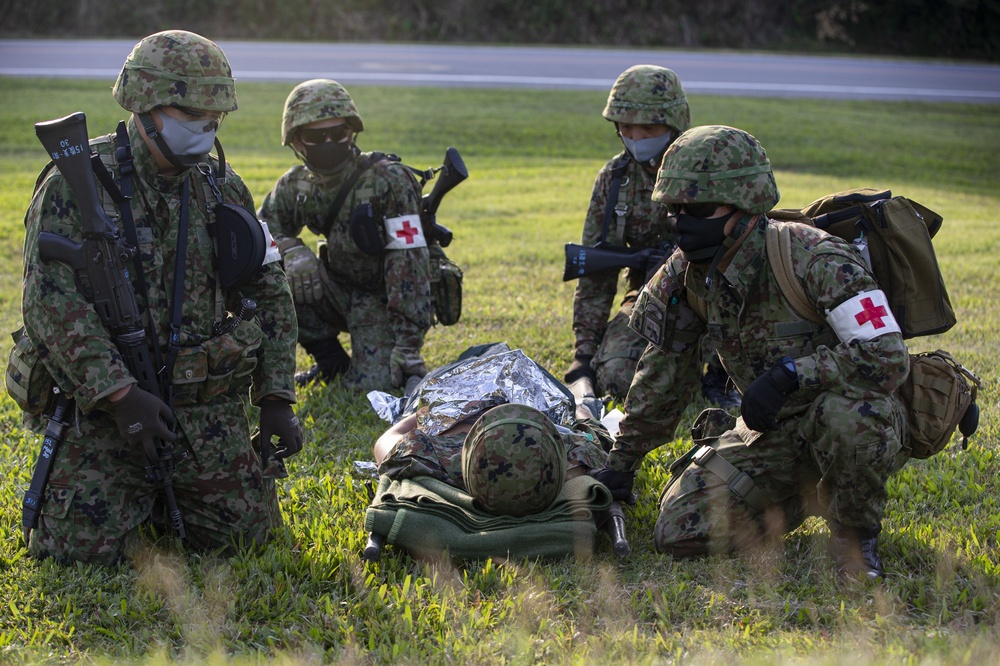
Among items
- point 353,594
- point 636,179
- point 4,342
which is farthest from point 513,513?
point 4,342

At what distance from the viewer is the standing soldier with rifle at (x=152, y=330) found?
13.2 feet

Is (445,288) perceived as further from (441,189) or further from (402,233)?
(441,189)

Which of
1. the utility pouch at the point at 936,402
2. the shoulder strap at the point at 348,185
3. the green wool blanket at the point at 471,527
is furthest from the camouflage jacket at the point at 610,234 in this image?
the utility pouch at the point at 936,402

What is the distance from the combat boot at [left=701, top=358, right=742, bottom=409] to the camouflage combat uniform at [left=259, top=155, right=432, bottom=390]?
1899 millimetres

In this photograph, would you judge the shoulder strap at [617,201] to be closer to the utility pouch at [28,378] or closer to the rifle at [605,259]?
the rifle at [605,259]

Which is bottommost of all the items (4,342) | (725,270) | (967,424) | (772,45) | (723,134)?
(4,342)

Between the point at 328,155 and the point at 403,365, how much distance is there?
1.45 meters

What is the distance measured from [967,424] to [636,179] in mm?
3038

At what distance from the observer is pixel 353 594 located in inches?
163

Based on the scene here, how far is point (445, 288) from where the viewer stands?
23.1ft

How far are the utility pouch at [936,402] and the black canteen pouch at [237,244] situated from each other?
2867 mm

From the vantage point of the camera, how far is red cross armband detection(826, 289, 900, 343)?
12.9ft

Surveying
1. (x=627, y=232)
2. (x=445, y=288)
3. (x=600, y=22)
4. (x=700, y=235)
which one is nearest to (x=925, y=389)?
(x=700, y=235)

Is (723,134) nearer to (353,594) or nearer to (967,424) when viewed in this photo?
(967,424)
